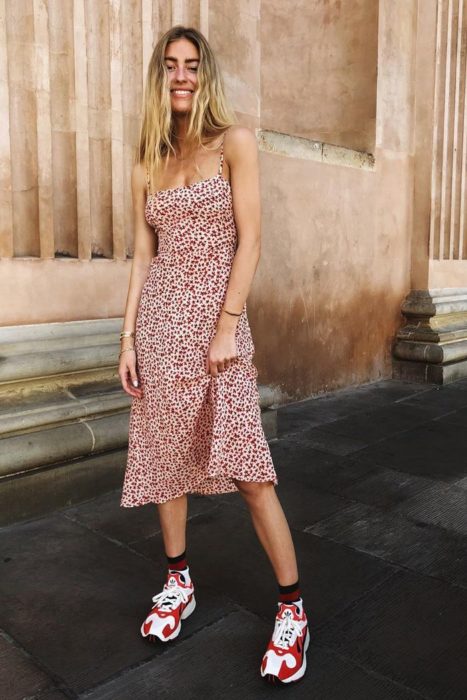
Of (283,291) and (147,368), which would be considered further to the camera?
(283,291)

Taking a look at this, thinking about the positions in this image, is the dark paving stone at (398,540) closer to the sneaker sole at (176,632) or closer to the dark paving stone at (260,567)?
the dark paving stone at (260,567)

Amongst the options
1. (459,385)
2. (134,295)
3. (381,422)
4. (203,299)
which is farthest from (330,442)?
(203,299)

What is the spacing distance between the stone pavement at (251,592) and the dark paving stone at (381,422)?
0.63 metres

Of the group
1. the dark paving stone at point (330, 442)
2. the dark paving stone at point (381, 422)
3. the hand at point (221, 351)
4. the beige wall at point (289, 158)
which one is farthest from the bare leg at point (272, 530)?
the dark paving stone at point (381, 422)

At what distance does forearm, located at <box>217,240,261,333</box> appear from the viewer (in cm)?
207

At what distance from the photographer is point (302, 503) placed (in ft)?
11.5

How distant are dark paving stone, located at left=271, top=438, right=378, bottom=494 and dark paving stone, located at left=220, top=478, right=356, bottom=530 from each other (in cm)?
9

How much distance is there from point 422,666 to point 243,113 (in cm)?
393

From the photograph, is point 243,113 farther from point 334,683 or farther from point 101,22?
point 334,683

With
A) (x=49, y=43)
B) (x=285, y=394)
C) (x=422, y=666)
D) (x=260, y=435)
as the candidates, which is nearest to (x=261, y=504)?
(x=260, y=435)

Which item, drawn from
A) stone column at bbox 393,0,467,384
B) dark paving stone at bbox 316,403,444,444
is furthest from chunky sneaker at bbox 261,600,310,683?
stone column at bbox 393,0,467,384

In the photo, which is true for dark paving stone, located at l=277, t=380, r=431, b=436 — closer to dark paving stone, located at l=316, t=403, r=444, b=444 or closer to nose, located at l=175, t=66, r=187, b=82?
dark paving stone, located at l=316, t=403, r=444, b=444

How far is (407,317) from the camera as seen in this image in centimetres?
684

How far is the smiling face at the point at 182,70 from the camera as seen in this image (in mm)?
2076
